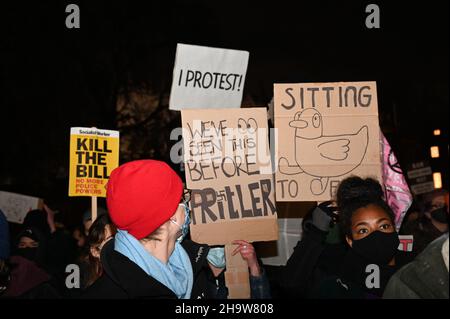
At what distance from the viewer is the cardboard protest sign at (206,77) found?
16.8 ft

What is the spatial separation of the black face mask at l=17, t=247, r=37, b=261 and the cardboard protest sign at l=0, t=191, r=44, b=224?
72.2 inches

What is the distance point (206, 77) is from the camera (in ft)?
16.9

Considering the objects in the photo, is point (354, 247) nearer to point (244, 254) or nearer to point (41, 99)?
point (244, 254)

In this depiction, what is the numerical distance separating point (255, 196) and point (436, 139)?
29606 millimetres

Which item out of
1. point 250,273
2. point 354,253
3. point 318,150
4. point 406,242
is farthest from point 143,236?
point 406,242

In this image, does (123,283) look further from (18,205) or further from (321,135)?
(18,205)

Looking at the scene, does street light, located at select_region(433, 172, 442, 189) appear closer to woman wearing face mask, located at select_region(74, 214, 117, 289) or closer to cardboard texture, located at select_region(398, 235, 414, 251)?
cardboard texture, located at select_region(398, 235, 414, 251)

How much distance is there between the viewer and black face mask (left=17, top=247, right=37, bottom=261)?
601cm

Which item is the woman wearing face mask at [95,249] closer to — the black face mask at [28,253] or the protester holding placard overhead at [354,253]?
the protester holding placard overhead at [354,253]

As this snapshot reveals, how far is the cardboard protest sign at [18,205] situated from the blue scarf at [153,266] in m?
5.06

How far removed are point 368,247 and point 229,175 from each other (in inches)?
51.6

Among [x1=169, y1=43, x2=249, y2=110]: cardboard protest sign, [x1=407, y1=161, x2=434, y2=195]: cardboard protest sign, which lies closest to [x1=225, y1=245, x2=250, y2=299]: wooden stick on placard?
[x1=169, y1=43, x2=249, y2=110]: cardboard protest sign
